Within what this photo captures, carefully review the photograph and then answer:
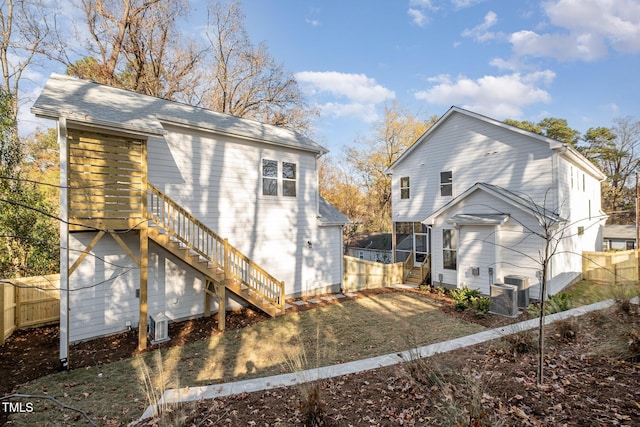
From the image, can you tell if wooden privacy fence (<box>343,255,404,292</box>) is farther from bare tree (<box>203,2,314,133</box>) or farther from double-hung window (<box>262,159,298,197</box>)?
bare tree (<box>203,2,314,133</box>)

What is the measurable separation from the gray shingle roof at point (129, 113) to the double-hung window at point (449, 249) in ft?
21.6

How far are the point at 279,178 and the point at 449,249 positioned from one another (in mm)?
7941

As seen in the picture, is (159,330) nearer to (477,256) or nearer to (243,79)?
(477,256)

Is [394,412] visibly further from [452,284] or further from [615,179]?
[615,179]

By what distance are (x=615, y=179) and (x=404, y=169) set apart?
1284 inches

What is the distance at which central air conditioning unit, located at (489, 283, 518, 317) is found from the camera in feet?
29.3

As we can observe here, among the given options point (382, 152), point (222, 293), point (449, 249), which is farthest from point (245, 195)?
point (382, 152)

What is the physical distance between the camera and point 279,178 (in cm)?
1120

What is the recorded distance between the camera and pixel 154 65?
20.0 meters

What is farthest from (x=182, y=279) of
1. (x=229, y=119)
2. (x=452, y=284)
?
(x=452, y=284)

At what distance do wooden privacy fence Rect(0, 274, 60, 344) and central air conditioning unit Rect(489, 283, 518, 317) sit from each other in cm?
1277

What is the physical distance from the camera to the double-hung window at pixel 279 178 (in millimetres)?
10891

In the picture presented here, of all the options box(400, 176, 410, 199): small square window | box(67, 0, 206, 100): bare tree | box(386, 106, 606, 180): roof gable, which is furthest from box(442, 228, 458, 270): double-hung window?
box(67, 0, 206, 100): bare tree

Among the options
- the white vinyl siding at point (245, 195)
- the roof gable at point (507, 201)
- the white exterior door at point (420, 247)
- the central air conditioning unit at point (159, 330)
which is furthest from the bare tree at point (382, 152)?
the central air conditioning unit at point (159, 330)
